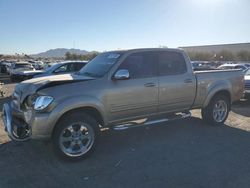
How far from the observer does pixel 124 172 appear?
483cm

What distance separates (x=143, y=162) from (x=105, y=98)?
1350 millimetres

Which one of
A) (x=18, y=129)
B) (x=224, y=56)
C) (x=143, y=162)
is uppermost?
(x=224, y=56)

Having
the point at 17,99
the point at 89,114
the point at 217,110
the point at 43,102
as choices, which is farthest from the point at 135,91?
the point at 217,110

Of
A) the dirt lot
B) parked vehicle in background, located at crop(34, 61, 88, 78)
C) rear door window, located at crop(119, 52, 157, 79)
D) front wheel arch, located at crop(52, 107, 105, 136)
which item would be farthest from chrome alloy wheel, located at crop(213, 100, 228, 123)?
parked vehicle in background, located at crop(34, 61, 88, 78)

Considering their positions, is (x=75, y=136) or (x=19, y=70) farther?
(x=19, y=70)

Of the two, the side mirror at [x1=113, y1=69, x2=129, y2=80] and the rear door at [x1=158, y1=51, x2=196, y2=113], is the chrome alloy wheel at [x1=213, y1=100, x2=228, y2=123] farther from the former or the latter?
the side mirror at [x1=113, y1=69, x2=129, y2=80]

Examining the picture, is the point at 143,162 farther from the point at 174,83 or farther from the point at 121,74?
the point at 174,83

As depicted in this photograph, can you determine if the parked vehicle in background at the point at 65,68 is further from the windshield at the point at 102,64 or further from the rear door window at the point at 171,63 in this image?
the rear door window at the point at 171,63

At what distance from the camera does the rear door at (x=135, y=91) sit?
5.67 m

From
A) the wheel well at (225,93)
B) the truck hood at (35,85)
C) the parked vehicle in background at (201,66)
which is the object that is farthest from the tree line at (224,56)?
the truck hood at (35,85)

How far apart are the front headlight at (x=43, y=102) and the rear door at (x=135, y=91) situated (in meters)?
1.14

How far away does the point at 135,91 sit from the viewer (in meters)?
5.90

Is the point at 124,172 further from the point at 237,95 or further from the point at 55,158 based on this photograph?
the point at 237,95

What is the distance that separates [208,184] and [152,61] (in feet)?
9.70
